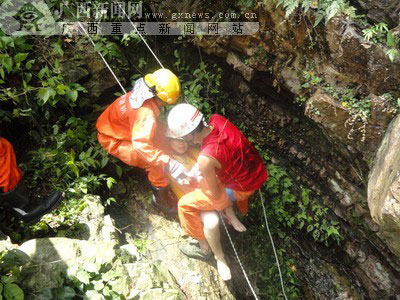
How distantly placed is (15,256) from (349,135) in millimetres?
3817

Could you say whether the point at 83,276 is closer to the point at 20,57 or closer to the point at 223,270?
the point at 223,270

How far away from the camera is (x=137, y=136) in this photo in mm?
4137

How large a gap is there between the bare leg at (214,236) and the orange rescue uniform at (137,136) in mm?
865

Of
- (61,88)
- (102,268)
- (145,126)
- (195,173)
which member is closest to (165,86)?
(145,126)

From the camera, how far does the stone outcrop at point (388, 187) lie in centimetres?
281

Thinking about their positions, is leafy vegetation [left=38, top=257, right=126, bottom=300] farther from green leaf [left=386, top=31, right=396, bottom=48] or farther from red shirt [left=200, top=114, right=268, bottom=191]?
green leaf [left=386, top=31, right=396, bottom=48]

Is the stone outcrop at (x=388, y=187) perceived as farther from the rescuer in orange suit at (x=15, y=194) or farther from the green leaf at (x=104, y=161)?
the rescuer in orange suit at (x=15, y=194)

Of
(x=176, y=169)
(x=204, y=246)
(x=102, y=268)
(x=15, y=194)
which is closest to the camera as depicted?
(x=102, y=268)

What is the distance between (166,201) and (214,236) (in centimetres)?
112

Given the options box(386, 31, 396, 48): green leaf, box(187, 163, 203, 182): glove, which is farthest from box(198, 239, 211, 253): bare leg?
box(386, 31, 396, 48): green leaf

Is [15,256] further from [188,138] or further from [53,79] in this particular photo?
[53,79]

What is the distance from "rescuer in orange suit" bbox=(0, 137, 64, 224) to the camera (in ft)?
13.0

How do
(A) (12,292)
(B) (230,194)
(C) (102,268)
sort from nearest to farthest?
(A) (12,292), (C) (102,268), (B) (230,194)

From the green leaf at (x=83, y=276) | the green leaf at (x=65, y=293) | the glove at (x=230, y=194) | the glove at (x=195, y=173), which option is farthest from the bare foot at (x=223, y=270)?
the green leaf at (x=65, y=293)
